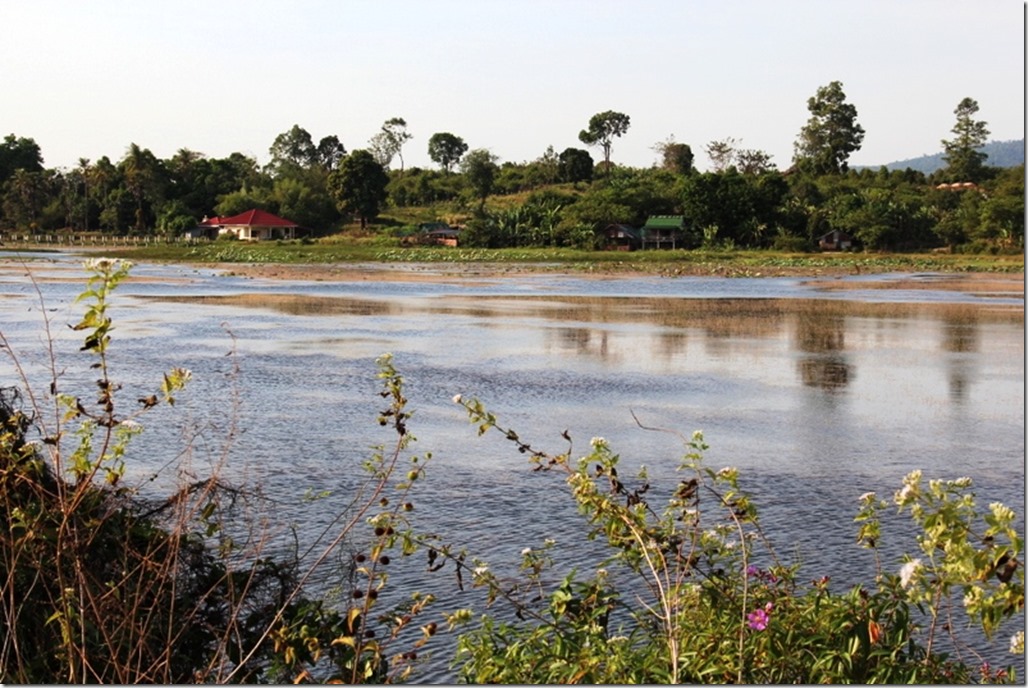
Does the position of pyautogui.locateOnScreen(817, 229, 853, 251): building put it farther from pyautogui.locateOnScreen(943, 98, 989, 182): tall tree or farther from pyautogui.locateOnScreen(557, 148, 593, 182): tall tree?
pyautogui.locateOnScreen(557, 148, 593, 182): tall tree

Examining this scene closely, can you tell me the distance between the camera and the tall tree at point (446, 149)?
452 ft

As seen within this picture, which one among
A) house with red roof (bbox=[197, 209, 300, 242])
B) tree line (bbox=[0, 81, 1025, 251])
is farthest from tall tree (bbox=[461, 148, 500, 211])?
house with red roof (bbox=[197, 209, 300, 242])

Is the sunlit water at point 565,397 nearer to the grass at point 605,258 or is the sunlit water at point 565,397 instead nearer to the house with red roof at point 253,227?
the grass at point 605,258

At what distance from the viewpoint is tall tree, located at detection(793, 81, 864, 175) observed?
115m

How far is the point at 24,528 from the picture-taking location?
198 inches

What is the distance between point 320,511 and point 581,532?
85.3 inches

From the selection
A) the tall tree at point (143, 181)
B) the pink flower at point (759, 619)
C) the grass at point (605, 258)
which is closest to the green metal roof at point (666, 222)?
the grass at point (605, 258)

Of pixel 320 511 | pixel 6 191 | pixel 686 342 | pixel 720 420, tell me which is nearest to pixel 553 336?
pixel 686 342

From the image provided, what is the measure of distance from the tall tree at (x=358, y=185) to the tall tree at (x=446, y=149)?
3321 centimetres

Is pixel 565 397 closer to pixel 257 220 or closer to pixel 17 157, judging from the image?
pixel 257 220

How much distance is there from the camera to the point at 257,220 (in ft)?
330

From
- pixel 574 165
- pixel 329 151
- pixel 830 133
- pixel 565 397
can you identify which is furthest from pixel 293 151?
pixel 565 397

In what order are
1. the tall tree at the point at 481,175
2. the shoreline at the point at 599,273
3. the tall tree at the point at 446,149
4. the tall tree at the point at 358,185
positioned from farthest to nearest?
the tall tree at the point at 446,149 < the tall tree at the point at 481,175 < the tall tree at the point at 358,185 < the shoreline at the point at 599,273

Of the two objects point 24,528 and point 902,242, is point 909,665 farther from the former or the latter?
point 902,242
